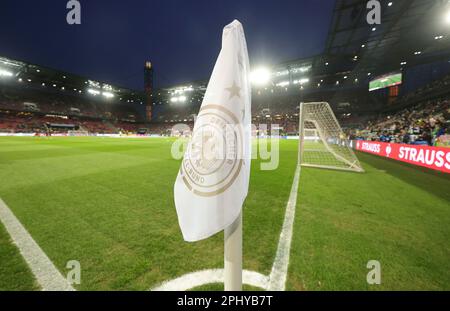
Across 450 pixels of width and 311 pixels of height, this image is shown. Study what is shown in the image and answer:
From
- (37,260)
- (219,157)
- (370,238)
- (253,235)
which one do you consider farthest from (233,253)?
(370,238)

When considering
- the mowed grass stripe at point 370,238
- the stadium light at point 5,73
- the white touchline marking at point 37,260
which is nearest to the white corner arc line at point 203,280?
the mowed grass stripe at point 370,238

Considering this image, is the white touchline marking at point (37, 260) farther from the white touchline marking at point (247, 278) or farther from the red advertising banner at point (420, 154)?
the red advertising banner at point (420, 154)

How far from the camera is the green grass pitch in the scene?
1.76 m

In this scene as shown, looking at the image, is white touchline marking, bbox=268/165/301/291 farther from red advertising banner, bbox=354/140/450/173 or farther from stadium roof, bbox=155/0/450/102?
stadium roof, bbox=155/0/450/102

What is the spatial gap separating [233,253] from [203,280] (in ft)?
2.58

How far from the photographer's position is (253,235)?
2.48 metres

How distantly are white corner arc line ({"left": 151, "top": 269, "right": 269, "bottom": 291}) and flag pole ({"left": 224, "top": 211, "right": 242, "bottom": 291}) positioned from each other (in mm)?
582

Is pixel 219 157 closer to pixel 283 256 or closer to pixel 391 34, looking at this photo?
pixel 283 256

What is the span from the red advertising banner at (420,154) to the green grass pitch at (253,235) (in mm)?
3229

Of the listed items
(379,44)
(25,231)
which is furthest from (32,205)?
(379,44)

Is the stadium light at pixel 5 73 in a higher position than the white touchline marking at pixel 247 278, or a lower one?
higher

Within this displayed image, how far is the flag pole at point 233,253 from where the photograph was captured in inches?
46.7
